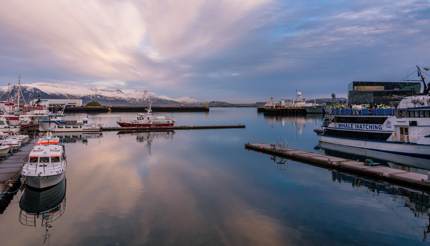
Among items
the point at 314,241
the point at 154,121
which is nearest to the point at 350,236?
the point at 314,241

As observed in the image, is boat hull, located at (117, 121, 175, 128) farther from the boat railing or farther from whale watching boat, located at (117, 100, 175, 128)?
the boat railing

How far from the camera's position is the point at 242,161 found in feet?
142

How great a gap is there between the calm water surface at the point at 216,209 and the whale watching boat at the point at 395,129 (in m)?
14.8

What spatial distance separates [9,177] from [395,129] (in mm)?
44357

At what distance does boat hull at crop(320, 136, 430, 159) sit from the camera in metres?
41.7

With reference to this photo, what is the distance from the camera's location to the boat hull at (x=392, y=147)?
41688mm

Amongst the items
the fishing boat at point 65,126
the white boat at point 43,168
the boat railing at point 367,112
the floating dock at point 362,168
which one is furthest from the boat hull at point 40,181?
the fishing boat at point 65,126

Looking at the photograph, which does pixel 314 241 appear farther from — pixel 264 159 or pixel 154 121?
pixel 154 121

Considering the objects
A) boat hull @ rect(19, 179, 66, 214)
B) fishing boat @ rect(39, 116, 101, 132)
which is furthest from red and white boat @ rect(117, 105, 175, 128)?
boat hull @ rect(19, 179, 66, 214)

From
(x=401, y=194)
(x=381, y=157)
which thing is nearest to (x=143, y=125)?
(x=381, y=157)

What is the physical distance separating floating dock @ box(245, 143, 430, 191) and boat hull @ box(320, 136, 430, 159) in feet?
36.0

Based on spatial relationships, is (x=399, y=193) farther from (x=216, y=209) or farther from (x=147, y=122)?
(x=147, y=122)

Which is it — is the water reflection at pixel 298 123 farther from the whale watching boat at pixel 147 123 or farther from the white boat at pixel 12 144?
the white boat at pixel 12 144

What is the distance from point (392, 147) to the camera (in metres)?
45.5
